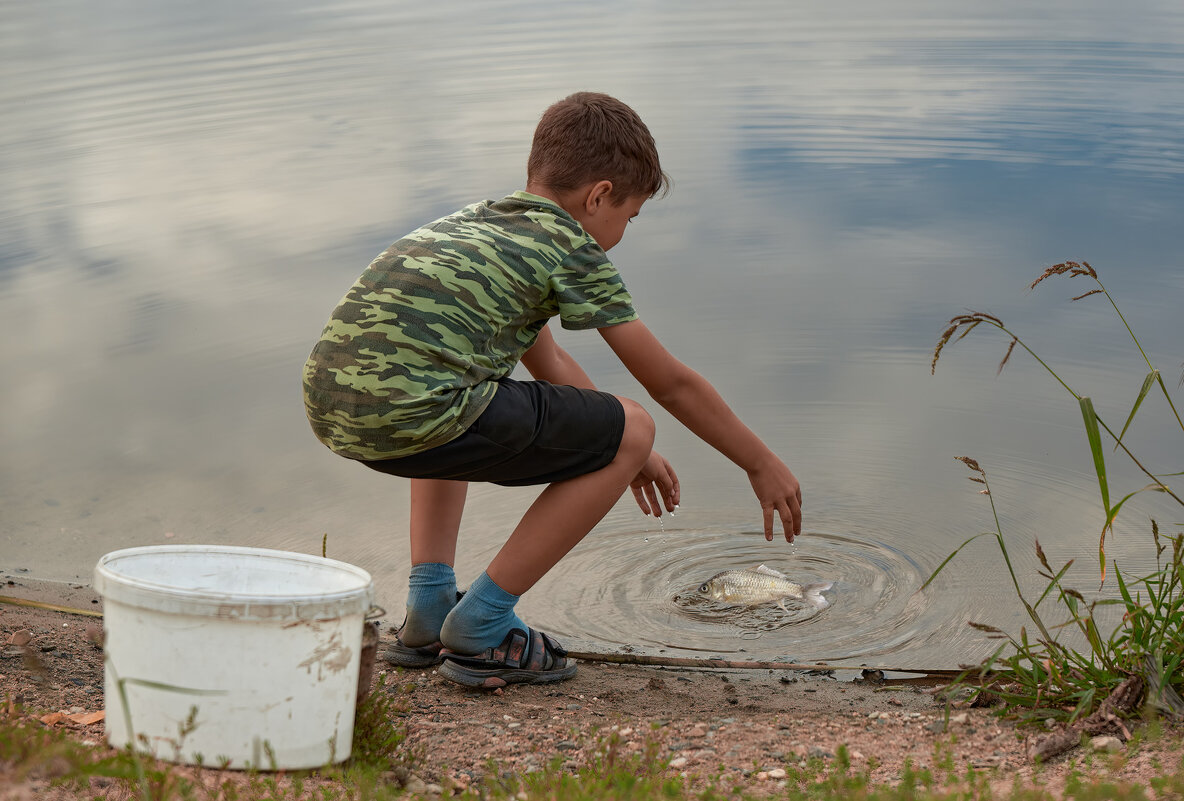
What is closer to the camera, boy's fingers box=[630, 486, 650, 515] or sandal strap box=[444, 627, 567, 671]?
sandal strap box=[444, 627, 567, 671]

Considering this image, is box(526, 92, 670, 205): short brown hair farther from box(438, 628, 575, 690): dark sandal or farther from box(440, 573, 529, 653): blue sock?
box(438, 628, 575, 690): dark sandal

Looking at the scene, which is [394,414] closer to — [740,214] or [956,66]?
Answer: [740,214]

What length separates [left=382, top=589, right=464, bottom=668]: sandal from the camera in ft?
8.98

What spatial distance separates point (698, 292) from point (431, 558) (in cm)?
266

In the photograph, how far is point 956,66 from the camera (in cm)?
984

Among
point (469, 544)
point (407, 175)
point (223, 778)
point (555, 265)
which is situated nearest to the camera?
point (223, 778)

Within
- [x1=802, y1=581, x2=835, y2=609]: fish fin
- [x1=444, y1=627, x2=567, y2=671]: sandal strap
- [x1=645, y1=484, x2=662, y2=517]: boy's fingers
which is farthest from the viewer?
[x1=802, y1=581, x2=835, y2=609]: fish fin

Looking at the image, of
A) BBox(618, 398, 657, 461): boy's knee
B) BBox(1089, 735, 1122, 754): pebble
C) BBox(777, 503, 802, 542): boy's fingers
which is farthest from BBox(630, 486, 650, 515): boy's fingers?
BBox(1089, 735, 1122, 754): pebble

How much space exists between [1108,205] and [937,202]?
83 centimetres

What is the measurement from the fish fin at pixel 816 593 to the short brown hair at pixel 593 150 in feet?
3.71

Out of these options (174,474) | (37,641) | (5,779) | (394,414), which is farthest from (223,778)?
(174,474)

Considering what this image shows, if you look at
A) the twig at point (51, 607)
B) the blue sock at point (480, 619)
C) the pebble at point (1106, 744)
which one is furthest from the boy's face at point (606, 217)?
the twig at point (51, 607)

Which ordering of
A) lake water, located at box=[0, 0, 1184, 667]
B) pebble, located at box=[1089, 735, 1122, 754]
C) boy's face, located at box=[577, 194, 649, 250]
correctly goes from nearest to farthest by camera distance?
1. pebble, located at box=[1089, 735, 1122, 754]
2. boy's face, located at box=[577, 194, 649, 250]
3. lake water, located at box=[0, 0, 1184, 667]

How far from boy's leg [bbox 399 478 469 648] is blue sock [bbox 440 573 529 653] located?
0.51ft
